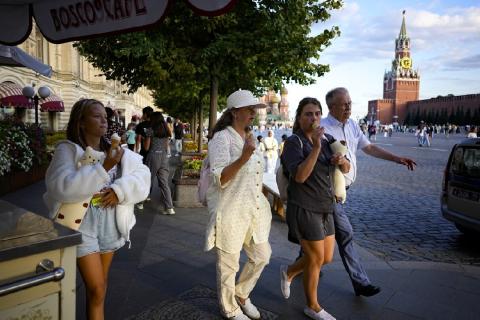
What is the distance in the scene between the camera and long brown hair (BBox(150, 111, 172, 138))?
294 inches

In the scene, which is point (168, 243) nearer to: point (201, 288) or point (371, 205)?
point (201, 288)

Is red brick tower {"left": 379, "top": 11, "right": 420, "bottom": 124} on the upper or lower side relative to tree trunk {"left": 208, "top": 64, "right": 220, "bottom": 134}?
upper

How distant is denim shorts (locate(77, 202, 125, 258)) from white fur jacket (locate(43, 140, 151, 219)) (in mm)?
148

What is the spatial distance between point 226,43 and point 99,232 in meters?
6.02

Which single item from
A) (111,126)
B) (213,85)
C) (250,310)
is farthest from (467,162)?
(111,126)

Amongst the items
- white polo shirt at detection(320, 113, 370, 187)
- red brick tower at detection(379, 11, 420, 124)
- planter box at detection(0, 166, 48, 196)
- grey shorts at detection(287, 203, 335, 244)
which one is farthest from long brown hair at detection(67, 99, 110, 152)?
red brick tower at detection(379, 11, 420, 124)

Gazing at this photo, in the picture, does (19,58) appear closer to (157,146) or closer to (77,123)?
(157,146)

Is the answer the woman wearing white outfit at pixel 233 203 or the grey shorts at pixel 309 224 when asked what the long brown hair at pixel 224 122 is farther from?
the grey shorts at pixel 309 224

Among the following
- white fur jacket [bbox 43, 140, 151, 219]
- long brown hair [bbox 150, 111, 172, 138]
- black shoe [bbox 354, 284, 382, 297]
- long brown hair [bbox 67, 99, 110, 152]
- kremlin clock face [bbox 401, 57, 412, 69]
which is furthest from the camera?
A: kremlin clock face [bbox 401, 57, 412, 69]

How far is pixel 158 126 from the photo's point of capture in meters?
7.48

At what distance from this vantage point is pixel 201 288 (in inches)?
155

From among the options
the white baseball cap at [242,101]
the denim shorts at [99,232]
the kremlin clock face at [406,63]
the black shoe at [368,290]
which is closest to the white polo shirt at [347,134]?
the black shoe at [368,290]

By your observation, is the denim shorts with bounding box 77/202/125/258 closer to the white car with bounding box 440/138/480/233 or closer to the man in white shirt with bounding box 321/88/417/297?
the man in white shirt with bounding box 321/88/417/297

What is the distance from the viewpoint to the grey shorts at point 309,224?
3.21 m
